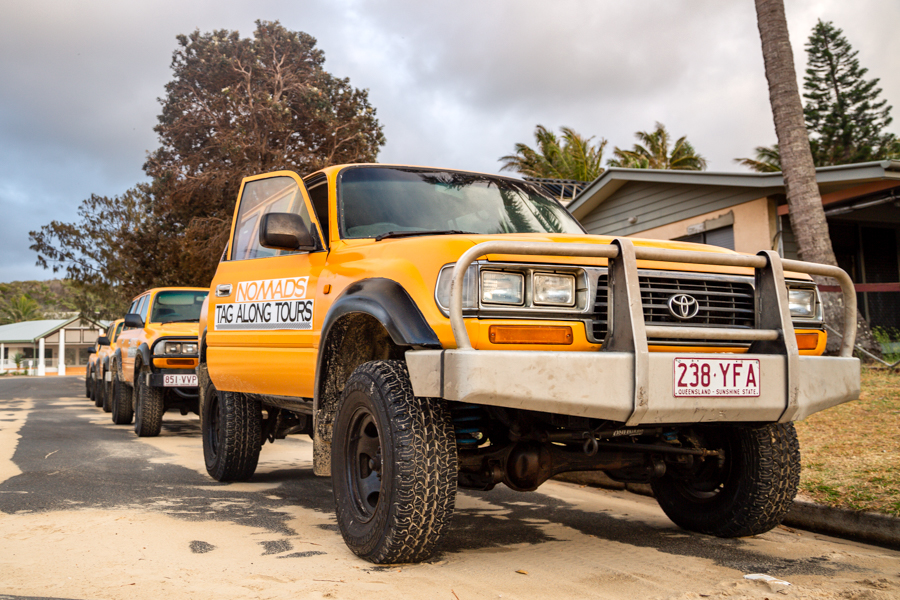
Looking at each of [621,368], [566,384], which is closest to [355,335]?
[566,384]

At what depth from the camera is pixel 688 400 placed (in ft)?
10.2

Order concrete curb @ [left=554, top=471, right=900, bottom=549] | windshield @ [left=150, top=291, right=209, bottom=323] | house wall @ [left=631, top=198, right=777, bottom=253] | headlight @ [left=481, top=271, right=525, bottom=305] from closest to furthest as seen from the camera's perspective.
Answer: headlight @ [left=481, top=271, right=525, bottom=305] < concrete curb @ [left=554, top=471, right=900, bottom=549] < windshield @ [left=150, top=291, right=209, bottom=323] < house wall @ [left=631, top=198, right=777, bottom=253]

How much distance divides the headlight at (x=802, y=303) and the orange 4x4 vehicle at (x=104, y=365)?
11.3 meters

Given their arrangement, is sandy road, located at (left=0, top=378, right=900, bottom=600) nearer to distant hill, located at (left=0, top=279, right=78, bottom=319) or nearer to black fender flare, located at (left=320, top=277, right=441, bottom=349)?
black fender flare, located at (left=320, top=277, right=441, bottom=349)

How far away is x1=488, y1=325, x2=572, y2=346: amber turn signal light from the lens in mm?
3182

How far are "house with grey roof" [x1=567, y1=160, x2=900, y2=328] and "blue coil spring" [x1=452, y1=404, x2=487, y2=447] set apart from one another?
9.23 m

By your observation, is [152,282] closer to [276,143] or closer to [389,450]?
[276,143]

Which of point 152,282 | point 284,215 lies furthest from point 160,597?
point 152,282

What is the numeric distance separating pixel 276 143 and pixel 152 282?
566cm

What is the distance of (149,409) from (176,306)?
198 cm

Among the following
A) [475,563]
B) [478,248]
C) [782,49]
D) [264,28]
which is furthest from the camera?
[264,28]

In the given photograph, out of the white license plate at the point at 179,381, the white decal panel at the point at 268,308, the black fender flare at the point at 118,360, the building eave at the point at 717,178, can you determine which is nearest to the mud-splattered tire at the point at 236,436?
the white decal panel at the point at 268,308

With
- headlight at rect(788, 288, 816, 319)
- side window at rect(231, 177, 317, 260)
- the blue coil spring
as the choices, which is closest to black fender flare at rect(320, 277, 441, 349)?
the blue coil spring

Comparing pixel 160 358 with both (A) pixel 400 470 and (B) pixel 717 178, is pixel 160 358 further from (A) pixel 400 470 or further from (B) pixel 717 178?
(B) pixel 717 178
